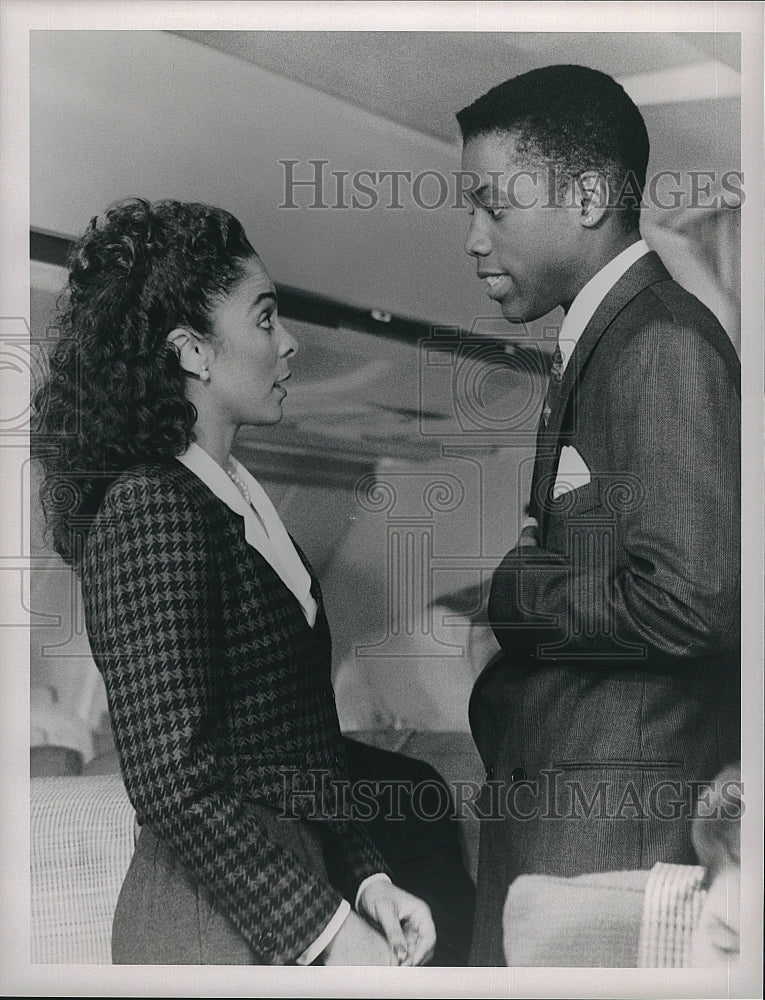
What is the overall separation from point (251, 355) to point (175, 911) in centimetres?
97

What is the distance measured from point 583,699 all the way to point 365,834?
1.45 ft

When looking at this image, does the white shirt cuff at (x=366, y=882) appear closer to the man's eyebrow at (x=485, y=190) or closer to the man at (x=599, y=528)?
the man at (x=599, y=528)

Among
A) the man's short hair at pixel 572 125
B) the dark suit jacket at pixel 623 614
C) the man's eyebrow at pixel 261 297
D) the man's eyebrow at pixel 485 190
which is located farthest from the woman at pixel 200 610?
the man's short hair at pixel 572 125

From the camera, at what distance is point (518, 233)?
5.65 ft

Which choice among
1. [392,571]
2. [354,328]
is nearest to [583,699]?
[392,571]

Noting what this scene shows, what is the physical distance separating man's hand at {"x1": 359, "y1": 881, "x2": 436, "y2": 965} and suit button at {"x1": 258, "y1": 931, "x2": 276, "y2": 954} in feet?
0.52

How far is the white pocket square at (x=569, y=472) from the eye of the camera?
66.9 inches

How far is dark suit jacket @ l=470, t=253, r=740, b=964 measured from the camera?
5.53ft

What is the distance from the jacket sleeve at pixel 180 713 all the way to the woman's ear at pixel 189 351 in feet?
0.70

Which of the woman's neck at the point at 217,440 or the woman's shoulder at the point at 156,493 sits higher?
the woman's neck at the point at 217,440

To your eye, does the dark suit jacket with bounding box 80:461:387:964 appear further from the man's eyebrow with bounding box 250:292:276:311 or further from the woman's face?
the man's eyebrow with bounding box 250:292:276:311

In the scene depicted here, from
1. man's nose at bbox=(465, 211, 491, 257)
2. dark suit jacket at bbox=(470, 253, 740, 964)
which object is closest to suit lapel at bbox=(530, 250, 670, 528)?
dark suit jacket at bbox=(470, 253, 740, 964)

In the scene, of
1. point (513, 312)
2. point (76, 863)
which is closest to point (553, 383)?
point (513, 312)

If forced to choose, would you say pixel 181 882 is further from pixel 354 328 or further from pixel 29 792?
pixel 354 328
